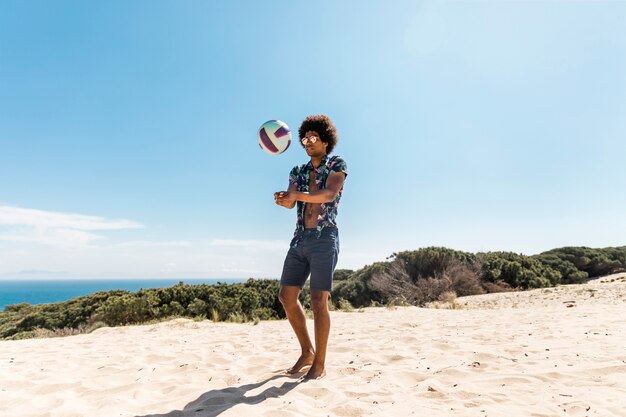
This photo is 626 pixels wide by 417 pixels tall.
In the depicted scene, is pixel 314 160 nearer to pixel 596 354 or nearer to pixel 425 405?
pixel 425 405

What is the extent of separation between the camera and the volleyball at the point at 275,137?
12.5 feet

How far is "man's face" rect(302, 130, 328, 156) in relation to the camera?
376cm

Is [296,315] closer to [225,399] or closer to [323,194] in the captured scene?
[225,399]

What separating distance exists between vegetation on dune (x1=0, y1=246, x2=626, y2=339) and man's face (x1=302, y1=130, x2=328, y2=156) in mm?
6942

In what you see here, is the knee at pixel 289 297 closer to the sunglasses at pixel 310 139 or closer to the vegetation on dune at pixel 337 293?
the sunglasses at pixel 310 139

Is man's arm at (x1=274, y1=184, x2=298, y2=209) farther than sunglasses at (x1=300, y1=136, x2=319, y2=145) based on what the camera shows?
No

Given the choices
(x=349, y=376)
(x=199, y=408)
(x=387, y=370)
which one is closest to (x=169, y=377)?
(x=199, y=408)

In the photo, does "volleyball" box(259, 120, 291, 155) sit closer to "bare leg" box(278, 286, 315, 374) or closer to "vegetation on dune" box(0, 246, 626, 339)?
"bare leg" box(278, 286, 315, 374)

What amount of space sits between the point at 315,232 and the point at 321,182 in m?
0.49

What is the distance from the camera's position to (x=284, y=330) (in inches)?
286

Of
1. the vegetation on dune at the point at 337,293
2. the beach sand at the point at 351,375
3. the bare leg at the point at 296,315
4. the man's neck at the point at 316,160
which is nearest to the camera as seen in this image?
the beach sand at the point at 351,375

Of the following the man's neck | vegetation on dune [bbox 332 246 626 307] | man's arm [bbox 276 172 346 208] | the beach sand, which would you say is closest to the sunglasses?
the man's neck

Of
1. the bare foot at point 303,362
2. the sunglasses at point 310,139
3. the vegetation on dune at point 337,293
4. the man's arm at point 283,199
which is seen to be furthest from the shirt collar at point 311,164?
the vegetation on dune at point 337,293

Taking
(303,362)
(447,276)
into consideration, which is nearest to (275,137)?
(303,362)
